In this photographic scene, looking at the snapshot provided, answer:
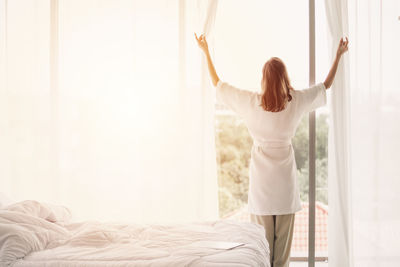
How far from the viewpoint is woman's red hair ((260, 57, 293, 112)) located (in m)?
2.33

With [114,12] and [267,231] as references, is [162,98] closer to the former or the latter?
[114,12]

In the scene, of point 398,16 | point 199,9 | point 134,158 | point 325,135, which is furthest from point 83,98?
point 398,16

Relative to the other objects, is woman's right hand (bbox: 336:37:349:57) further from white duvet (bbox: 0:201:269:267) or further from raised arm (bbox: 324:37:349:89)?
white duvet (bbox: 0:201:269:267)

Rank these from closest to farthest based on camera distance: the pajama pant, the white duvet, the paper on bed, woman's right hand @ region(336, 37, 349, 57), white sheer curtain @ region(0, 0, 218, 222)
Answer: the white duvet → the paper on bed → the pajama pant → woman's right hand @ region(336, 37, 349, 57) → white sheer curtain @ region(0, 0, 218, 222)

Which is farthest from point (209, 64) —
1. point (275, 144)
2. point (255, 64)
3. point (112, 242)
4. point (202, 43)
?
point (112, 242)

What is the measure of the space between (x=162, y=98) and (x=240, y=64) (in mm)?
614

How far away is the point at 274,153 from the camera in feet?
7.91

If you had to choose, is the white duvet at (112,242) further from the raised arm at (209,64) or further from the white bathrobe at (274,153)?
the raised arm at (209,64)

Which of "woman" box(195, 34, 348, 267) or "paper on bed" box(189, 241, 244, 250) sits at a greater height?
"woman" box(195, 34, 348, 267)

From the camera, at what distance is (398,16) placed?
2590 millimetres

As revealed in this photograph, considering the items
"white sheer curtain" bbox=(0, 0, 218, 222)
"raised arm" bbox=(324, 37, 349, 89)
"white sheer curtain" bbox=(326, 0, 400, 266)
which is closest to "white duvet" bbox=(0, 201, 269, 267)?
"white sheer curtain" bbox=(0, 0, 218, 222)

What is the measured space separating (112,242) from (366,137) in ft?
5.93

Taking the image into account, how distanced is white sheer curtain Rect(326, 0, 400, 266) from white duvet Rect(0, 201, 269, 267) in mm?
909

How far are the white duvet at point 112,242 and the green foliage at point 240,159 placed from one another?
2.35 ft
